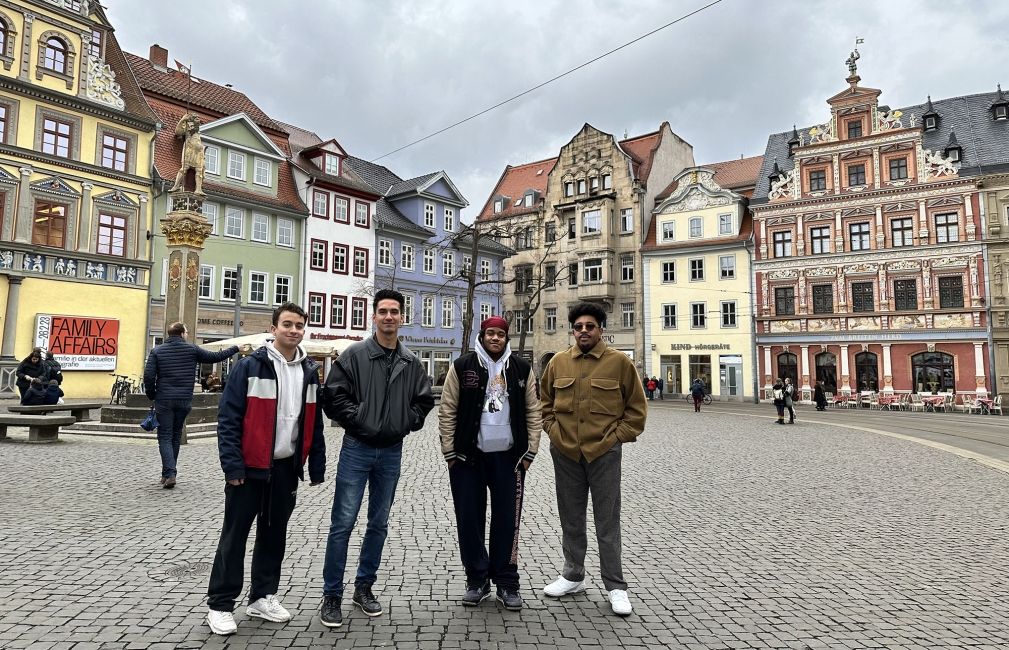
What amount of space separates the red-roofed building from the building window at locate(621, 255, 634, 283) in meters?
0.07

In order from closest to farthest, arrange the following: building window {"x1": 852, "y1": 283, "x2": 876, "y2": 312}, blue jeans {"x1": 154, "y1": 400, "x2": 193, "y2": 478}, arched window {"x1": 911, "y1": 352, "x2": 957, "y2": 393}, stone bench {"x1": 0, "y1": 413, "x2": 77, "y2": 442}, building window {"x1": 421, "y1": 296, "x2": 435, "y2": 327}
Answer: blue jeans {"x1": 154, "y1": 400, "x2": 193, "y2": 478} < stone bench {"x1": 0, "y1": 413, "x2": 77, "y2": 442} < arched window {"x1": 911, "y1": 352, "x2": 957, "y2": 393} < building window {"x1": 852, "y1": 283, "x2": 876, "y2": 312} < building window {"x1": 421, "y1": 296, "x2": 435, "y2": 327}

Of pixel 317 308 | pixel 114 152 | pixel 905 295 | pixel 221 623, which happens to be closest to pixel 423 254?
pixel 317 308

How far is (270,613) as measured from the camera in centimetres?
389

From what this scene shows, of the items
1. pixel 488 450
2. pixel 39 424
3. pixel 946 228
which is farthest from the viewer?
pixel 946 228

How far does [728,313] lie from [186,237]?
3341cm

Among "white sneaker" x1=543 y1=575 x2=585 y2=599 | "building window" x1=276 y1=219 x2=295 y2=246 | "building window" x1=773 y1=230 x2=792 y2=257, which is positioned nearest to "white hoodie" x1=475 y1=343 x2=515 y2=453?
"white sneaker" x1=543 y1=575 x2=585 y2=599

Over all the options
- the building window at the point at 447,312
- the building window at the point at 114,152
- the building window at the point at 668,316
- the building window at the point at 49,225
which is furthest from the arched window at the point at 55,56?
the building window at the point at 668,316

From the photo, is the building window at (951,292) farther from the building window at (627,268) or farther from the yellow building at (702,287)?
the building window at (627,268)

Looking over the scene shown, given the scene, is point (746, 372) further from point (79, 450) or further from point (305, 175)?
point (79, 450)

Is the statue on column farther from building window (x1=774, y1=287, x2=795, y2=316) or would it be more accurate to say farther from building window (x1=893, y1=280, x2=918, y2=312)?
building window (x1=893, y1=280, x2=918, y2=312)

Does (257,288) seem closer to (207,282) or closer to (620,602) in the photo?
(207,282)

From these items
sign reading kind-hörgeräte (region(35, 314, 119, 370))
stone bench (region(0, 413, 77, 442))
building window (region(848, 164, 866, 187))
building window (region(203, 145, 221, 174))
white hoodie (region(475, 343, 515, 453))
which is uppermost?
building window (region(848, 164, 866, 187))

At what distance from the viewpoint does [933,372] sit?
3409 cm

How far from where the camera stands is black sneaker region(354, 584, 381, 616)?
13.1ft
